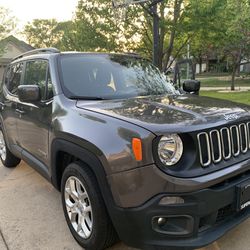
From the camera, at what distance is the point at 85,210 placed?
3.12 metres

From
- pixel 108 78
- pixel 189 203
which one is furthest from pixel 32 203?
pixel 189 203

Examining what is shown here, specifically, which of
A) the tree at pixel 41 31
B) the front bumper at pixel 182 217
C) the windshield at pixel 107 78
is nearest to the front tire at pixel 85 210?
the front bumper at pixel 182 217

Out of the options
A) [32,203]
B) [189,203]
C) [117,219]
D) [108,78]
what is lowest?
[32,203]

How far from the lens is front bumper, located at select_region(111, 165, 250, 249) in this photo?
2516mm

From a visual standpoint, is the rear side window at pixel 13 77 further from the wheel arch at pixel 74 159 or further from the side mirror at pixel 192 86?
the side mirror at pixel 192 86

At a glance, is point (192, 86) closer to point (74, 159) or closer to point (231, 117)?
point (231, 117)

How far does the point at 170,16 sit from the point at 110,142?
13427mm

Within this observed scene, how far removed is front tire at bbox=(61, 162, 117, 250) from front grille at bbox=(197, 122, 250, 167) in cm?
90

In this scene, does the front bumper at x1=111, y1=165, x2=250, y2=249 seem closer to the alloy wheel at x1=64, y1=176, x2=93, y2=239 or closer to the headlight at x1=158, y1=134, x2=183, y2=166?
the headlight at x1=158, y1=134, x2=183, y2=166

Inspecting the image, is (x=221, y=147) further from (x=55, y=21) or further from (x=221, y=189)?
(x=55, y=21)

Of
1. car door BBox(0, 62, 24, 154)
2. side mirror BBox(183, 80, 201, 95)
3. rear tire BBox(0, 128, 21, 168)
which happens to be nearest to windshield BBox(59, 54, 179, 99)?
side mirror BBox(183, 80, 201, 95)

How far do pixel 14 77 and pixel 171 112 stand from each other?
3.08m

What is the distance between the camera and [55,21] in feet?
240

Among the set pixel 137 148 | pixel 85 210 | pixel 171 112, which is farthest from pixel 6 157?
pixel 137 148
